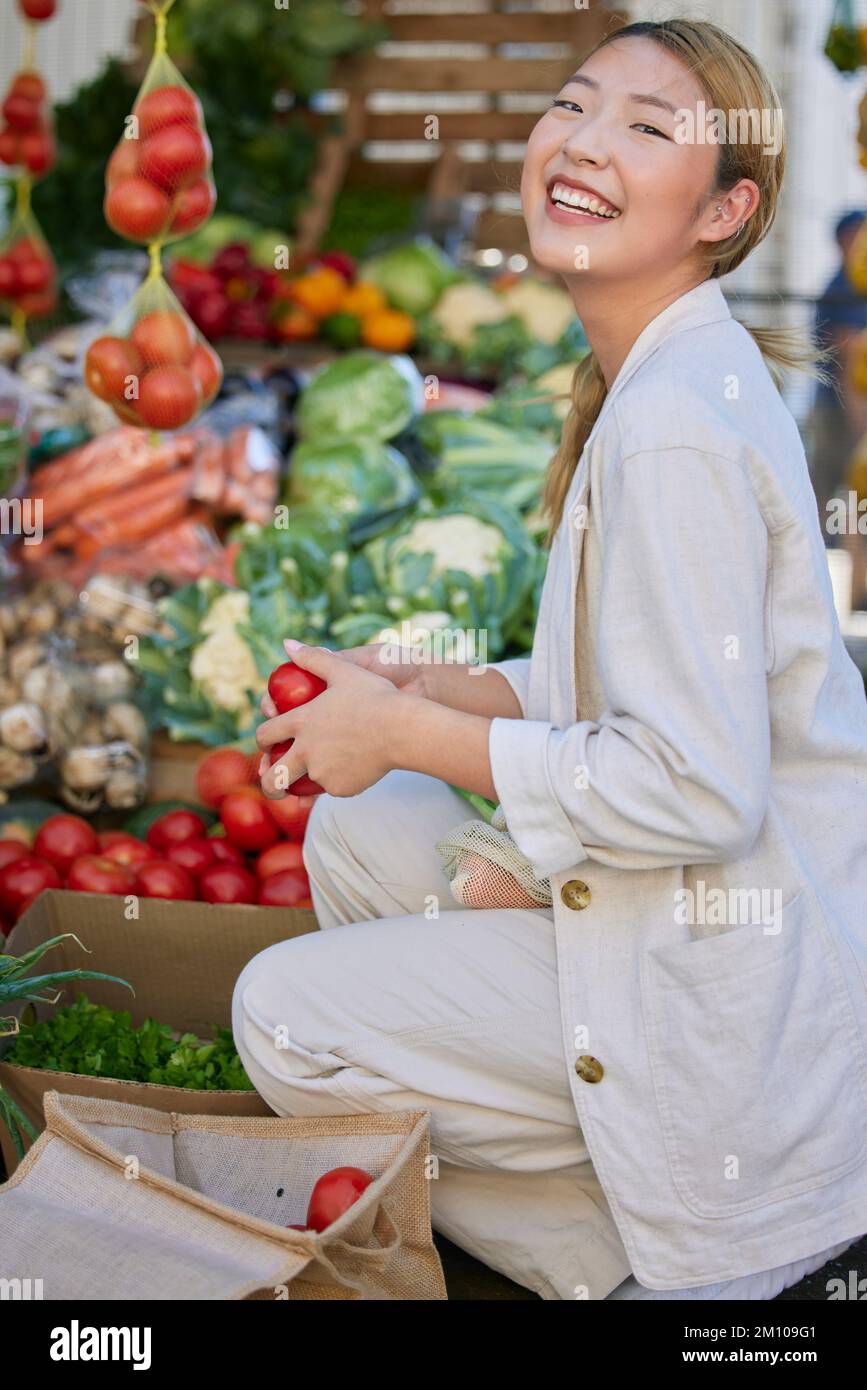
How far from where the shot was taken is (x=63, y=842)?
9.24 ft

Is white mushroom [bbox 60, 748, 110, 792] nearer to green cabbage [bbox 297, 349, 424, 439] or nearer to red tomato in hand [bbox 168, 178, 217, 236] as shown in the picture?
red tomato in hand [bbox 168, 178, 217, 236]

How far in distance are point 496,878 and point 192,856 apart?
100cm

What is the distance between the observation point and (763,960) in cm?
171

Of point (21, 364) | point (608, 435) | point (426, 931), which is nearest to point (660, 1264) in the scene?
point (426, 931)

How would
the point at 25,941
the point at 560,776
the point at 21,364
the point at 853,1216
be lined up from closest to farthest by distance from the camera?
the point at 560,776 < the point at 853,1216 < the point at 25,941 < the point at 21,364

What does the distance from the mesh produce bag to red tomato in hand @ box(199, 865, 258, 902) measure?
84cm

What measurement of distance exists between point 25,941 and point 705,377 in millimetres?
1356

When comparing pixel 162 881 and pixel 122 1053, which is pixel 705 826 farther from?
pixel 162 881

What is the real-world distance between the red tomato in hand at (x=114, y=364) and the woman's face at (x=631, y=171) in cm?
117

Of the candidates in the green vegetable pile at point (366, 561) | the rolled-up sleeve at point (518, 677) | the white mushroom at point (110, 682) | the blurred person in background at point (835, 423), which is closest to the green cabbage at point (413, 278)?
the green vegetable pile at point (366, 561)

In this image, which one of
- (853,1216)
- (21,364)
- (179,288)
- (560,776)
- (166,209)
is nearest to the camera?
(560,776)

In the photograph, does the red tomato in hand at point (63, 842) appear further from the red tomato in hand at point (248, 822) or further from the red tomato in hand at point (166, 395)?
the red tomato in hand at point (166, 395)

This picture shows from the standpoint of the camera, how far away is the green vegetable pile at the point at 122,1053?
2154 millimetres
